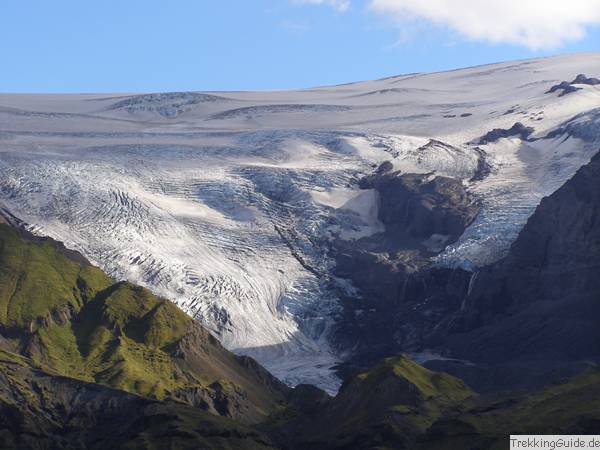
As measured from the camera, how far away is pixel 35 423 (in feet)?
495

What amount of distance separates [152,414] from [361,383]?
2462 centimetres

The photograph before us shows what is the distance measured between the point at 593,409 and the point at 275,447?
90.2 ft

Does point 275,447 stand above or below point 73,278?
below

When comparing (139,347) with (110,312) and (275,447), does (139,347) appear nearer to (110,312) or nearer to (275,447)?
(110,312)

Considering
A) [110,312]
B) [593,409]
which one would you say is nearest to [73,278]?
[110,312]

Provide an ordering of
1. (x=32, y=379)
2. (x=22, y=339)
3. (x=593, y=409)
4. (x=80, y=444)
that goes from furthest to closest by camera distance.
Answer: (x=22, y=339) → (x=32, y=379) → (x=80, y=444) → (x=593, y=409)

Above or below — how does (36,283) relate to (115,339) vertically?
above

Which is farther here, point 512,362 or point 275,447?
point 512,362

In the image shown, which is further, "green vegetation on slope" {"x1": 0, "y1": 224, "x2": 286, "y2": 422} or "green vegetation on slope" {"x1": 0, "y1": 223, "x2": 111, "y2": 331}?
"green vegetation on slope" {"x1": 0, "y1": 223, "x2": 111, "y2": 331}

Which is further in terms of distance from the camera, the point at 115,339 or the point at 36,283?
the point at 36,283

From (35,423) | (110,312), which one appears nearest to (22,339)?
(110,312)

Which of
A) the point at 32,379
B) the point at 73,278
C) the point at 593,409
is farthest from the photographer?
the point at 73,278

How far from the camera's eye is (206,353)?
614 feet

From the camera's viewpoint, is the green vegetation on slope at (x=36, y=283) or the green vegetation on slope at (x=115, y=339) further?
the green vegetation on slope at (x=36, y=283)
